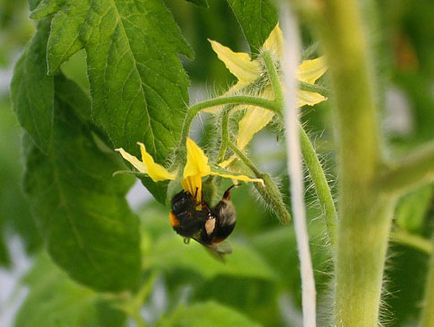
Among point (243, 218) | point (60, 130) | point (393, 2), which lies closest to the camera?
point (60, 130)

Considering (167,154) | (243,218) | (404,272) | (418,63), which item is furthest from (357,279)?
(418,63)

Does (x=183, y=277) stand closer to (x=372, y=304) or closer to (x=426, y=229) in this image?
(x=426, y=229)

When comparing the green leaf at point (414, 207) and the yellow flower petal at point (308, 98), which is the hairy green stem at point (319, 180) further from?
the green leaf at point (414, 207)

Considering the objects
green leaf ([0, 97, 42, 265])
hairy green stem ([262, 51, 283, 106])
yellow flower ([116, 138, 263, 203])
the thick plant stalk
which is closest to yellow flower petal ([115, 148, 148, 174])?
yellow flower ([116, 138, 263, 203])

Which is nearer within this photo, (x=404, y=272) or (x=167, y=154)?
(x=167, y=154)

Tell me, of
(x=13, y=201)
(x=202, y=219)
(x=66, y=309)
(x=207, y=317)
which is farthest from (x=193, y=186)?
(x=13, y=201)

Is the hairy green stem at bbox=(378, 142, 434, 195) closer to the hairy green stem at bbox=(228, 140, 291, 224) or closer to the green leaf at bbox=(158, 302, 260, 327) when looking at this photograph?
the hairy green stem at bbox=(228, 140, 291, 224)

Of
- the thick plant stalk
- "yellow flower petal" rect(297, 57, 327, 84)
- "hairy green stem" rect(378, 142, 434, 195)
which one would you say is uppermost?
the thick plant stalk
